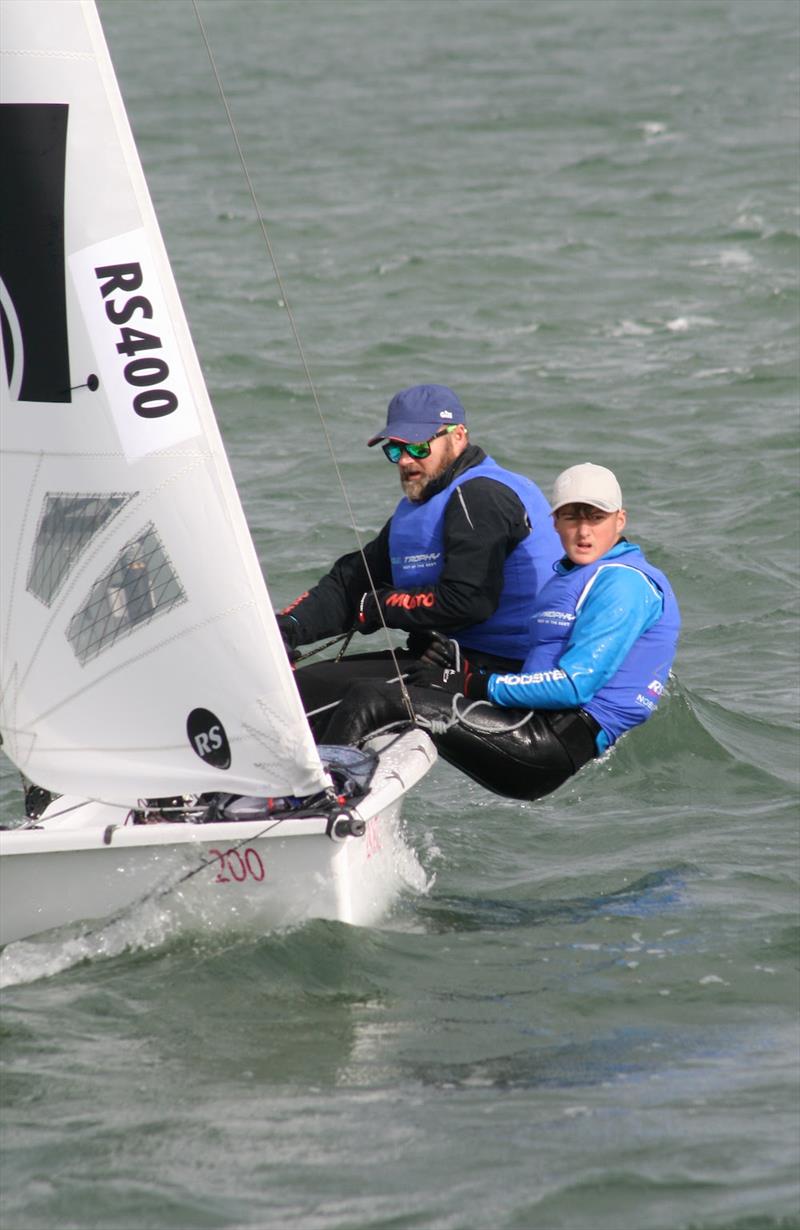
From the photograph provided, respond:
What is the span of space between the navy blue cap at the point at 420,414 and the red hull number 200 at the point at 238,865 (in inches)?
58.2

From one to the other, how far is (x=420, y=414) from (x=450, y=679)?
79 cm

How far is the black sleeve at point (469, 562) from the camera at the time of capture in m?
5.54

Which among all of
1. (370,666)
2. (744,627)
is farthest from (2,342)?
(744,627)

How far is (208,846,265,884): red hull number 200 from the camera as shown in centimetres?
466

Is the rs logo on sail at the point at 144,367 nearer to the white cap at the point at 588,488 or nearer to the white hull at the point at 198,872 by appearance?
the white hull at the point at 198,872

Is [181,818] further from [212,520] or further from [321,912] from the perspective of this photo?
[212,520]

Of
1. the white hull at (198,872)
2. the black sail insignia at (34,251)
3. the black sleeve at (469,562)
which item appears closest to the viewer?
the black sail insignia at (34,251)

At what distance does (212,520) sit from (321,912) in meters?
1.00

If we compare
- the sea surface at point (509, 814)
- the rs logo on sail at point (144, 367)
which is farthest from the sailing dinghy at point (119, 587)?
the sea surface at point (509, 814)

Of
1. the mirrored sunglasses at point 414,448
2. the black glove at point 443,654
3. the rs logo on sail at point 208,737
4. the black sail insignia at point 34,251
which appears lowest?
the black glove at point 443,654

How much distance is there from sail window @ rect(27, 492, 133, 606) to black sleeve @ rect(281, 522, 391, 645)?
1.31m

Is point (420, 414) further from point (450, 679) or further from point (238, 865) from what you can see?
point (238, 865)

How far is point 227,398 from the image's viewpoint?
12.6 m

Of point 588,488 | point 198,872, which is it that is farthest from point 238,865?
point 588,488
